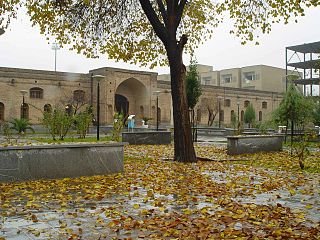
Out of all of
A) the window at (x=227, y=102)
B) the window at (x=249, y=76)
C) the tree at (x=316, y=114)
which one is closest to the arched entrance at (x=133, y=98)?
the window at (x=227, y=102)

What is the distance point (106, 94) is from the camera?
A: 134 ft

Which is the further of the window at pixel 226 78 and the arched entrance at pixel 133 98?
the window at pixel 226 78

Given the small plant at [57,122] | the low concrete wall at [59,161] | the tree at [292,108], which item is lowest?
the low concrete wall at [59,161]

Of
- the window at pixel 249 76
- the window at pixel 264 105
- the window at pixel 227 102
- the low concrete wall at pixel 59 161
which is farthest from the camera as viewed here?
the window at pixel 249 76

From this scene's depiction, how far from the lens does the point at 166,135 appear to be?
19.8 meters

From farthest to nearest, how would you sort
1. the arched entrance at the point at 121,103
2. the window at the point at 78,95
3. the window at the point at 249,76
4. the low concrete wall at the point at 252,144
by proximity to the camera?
the window at the point at 249,76 → the arched entrance at the point at 121,103 → the window at the point at 78,95 → the low concrete wall at the point at 252,144

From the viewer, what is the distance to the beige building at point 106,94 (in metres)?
36.2

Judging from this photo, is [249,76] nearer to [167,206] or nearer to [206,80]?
[206,80]

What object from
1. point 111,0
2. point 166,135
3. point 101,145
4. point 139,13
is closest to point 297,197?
point 101,145

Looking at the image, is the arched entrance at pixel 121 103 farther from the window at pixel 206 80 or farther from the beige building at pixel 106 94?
the window at pixel 206 80

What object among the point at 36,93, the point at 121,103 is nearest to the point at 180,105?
the point at 36,93

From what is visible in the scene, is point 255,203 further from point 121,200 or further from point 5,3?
point 5,3

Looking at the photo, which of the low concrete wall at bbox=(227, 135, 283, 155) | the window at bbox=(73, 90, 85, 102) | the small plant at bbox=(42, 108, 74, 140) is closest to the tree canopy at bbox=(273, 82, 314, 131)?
the low concrete wall at bbox=(227, 135, 283, 155)

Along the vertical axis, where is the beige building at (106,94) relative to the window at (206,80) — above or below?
below
